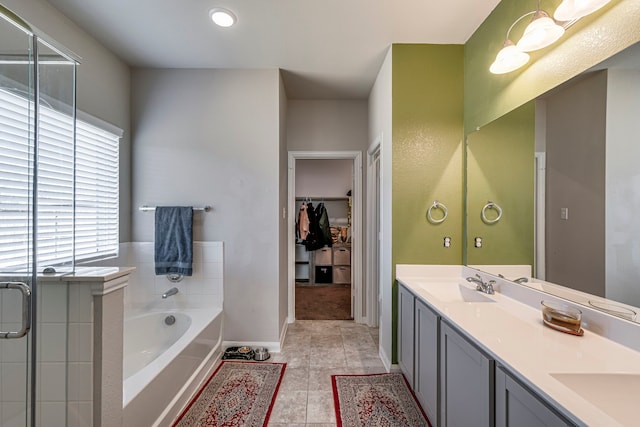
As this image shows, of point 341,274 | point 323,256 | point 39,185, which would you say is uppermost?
point 39,185

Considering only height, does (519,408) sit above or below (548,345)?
below

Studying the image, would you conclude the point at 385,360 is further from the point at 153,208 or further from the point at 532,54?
the point at 153,208

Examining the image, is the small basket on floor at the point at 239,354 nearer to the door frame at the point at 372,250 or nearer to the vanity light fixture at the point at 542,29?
the door frame at the point at 372,250

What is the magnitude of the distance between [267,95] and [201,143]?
777 millimetres

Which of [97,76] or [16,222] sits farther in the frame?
[97,76]

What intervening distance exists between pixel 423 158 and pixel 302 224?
2.97 meters

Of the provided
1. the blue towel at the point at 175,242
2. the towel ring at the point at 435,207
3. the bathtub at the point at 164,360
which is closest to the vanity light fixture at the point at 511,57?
the towel ring at the point at 435,207

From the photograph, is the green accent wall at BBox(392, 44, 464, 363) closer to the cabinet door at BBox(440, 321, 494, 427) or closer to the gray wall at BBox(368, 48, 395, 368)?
the gray wall at BBox(368, 48, 395, 368)

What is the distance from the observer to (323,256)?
16.3 ft

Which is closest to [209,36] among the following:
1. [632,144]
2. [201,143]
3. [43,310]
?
[201,143]

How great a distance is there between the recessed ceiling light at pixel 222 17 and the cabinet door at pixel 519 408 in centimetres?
248

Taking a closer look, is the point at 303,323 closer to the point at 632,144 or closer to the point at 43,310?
the point at 43,310

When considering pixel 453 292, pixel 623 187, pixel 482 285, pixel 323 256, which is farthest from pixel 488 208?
pixel 323 256

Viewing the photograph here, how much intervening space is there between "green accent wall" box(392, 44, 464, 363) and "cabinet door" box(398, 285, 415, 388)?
9 centimetres
